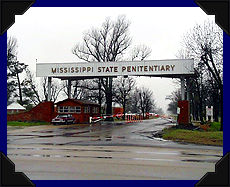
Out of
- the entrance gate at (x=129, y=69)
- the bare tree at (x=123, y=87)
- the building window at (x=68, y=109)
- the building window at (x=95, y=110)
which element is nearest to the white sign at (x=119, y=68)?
the entrance gate at (x=129, y=69)

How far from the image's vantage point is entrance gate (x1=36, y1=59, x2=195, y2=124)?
3112 cm

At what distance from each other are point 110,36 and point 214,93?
21.7 metres

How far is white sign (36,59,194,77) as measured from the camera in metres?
31.4

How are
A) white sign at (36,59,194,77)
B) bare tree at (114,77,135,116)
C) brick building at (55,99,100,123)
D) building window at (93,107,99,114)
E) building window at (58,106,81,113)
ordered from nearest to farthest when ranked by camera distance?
white sign at (36,59,194,77)
brick building at (55,99,100,123)
building window at (58,106,81,113)
building window at (93,107,99,114)
bare tree at (114,77,135,116)

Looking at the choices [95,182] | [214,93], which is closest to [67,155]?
[95,182]

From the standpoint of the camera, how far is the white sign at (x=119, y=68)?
31.4 m

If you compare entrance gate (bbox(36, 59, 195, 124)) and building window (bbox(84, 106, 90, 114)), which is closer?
entrance gate (bbox(36, 59, 195, 124))

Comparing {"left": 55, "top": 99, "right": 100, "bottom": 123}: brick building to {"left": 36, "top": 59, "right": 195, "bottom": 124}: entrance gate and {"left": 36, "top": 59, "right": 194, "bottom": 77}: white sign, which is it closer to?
{"left": 36, "top": 59, "right": 195, "bottom": 124}: entrance gate

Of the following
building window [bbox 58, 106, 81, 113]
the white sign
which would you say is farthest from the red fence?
the white sign

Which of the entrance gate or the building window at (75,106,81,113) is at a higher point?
the entrance gate

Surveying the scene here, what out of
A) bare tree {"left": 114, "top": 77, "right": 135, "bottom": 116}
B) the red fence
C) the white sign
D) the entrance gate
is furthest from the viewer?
bare tree {"left": 114, "top": 77, "right": 135, "bottom": 116}

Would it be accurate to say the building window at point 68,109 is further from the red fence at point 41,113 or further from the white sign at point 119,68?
the white sign at point 119,68

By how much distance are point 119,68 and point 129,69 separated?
1.32 metres

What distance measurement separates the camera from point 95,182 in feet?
24.8
